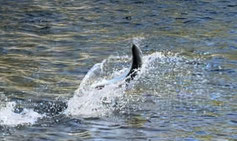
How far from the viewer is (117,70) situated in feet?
46.3

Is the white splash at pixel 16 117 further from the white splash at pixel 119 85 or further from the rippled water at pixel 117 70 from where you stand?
the white splash at pixel 119 85

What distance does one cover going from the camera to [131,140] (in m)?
8.80

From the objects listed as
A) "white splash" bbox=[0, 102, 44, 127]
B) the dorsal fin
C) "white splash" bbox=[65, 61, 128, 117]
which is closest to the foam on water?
"white splash" bbox=[65, 61, 128, 117]

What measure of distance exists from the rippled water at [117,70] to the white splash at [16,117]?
2 cm

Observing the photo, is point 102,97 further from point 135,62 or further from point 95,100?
point 135,62

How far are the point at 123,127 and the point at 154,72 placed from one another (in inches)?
163

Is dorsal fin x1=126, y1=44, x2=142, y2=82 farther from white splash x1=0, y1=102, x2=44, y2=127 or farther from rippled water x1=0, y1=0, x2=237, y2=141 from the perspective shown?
white splash x1=0, y1=102, x2=44, y2=127

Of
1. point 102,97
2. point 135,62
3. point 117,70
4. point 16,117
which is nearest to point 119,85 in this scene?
point 102,97

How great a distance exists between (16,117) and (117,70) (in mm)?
4559

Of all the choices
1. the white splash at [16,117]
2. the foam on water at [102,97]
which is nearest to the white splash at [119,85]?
the foam on water at [102,97]

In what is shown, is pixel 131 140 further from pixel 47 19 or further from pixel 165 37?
pixel 47 19

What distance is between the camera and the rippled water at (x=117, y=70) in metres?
9.48

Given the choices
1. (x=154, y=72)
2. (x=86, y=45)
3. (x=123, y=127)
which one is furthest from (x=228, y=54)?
(x=123, y=127)

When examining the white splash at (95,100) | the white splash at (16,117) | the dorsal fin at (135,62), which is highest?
the dorsal fin at (135,62)
